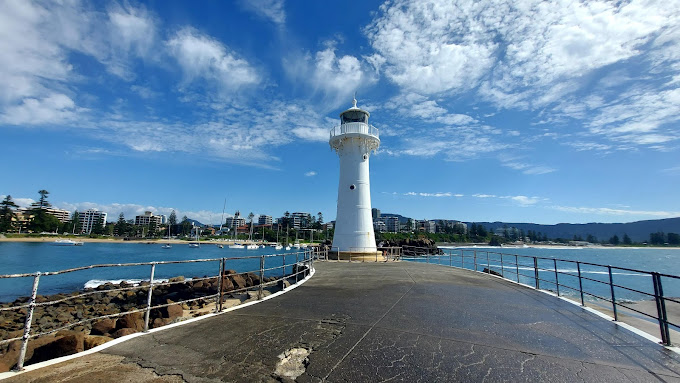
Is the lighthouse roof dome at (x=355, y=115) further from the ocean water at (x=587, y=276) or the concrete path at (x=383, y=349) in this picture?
the concrete path at (x=383, y=349)

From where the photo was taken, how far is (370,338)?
418 cm

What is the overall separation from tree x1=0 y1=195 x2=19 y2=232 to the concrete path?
11465cm

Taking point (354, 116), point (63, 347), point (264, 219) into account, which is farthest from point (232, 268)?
point (264, 219)

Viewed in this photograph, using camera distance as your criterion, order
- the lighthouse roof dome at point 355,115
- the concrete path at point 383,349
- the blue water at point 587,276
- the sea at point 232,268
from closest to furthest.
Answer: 1. the concrete path at point 383,349
2. the blue water at point 587,276
3. the sea at point 232,268
4. the lighthouse roof dome at point 355,115

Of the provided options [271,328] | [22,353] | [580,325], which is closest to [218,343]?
[271,328]

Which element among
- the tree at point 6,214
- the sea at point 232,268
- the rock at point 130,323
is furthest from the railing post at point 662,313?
the tree at point 6,214

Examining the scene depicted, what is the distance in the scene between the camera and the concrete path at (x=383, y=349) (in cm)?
312

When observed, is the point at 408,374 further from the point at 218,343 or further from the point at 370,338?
the point at 218,343

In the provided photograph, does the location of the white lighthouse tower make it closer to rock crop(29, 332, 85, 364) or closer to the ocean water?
the ocean water

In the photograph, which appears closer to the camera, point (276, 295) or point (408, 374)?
point (408, 374)

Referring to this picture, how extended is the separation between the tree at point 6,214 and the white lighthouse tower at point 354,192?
10788 centimetres

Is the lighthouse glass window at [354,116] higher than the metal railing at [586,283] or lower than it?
higher

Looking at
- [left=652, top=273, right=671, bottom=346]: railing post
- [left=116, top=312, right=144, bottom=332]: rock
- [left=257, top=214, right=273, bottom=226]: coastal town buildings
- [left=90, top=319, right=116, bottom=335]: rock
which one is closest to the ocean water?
[left=652, top=273, right=671, bottom=346]: railing post

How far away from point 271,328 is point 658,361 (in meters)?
4.95
